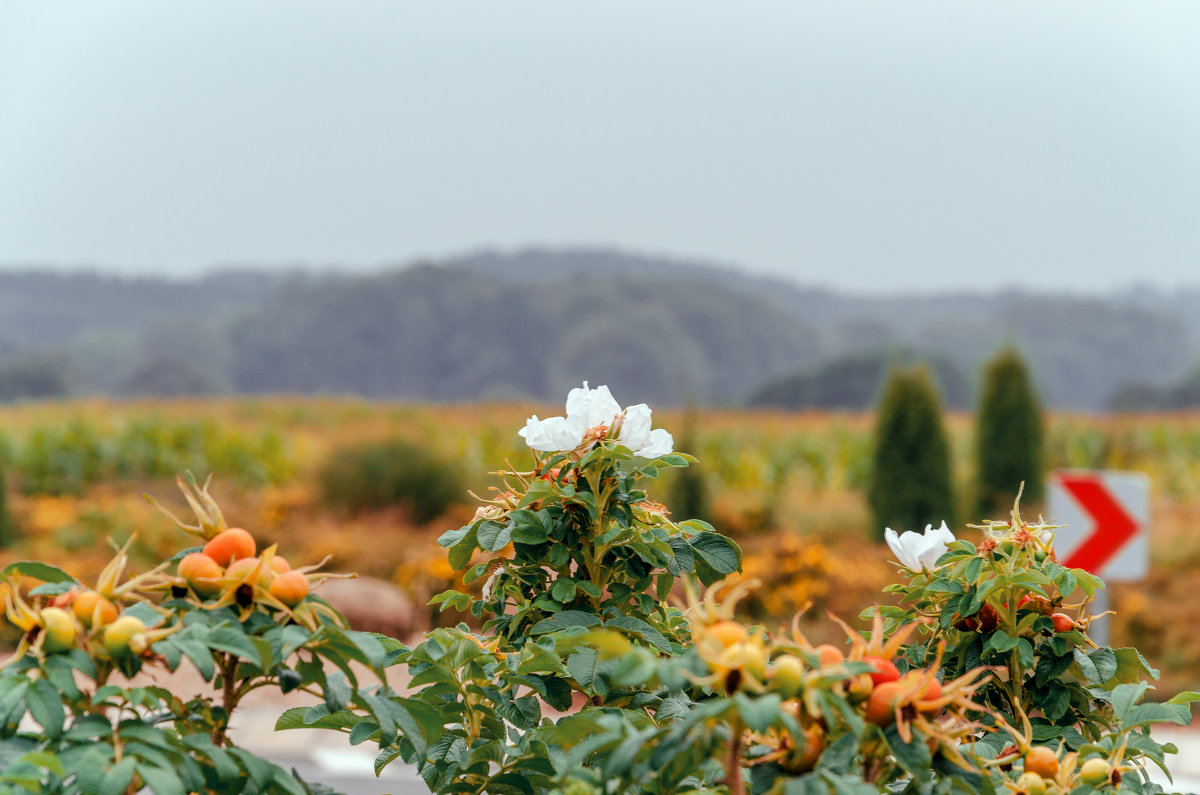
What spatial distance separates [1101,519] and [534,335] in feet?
107

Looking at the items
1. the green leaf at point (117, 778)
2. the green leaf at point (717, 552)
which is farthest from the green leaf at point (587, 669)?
the green leaf at point (117, 778)

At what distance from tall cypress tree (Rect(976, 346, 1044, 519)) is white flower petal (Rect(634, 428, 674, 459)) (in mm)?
7732

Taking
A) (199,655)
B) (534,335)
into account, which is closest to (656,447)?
(199,655)

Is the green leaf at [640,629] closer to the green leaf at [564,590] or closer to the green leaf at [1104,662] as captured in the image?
the green leaf at [564,590]

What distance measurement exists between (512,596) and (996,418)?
7.83 metres

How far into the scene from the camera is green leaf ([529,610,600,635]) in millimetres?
1204

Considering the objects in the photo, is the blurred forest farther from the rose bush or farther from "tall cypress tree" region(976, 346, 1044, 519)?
the rose bush

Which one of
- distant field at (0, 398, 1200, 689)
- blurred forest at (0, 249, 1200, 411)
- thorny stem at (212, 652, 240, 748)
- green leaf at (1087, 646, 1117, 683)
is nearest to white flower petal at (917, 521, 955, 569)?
green leaf at (1087, 646, 1117, 683)

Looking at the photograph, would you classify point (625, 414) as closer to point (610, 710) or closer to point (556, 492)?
point (556, 492)

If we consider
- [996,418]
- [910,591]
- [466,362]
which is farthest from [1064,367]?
[910,591]

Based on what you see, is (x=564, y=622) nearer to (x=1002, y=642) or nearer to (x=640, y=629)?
(x=640, y=629)

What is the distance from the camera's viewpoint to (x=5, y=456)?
10867 millimetres

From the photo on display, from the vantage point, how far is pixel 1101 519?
466 centimetres

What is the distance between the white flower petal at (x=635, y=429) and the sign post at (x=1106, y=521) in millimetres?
3990
